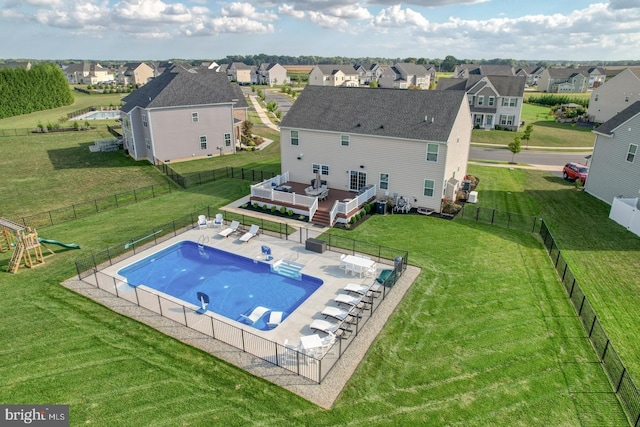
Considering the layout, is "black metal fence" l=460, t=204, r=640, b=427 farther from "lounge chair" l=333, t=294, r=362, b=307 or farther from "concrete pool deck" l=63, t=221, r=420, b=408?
"lounge chair" l=333, t=294, r=362, b=307

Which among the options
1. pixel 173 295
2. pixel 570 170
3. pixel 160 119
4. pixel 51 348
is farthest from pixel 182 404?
pixel 570 170

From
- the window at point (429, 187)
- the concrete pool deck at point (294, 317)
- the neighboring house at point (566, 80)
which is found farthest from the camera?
the neighboring house at point (566, 80)

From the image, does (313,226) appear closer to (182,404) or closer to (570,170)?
(182,404)

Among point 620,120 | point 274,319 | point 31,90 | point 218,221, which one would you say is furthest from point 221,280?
point 31,90

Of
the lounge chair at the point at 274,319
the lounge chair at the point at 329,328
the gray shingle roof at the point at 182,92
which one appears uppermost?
the gray shingle roof at the point at 182,92

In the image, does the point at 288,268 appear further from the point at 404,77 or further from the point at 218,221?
the point at 404,77

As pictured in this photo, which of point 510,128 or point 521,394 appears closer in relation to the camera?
point 521,394

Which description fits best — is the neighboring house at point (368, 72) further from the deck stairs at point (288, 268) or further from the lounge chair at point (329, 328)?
the lounge chair at point (329, 328)

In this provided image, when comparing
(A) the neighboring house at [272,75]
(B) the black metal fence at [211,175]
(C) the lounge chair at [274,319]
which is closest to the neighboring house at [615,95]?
(B) the black metal fence at [211,175]
